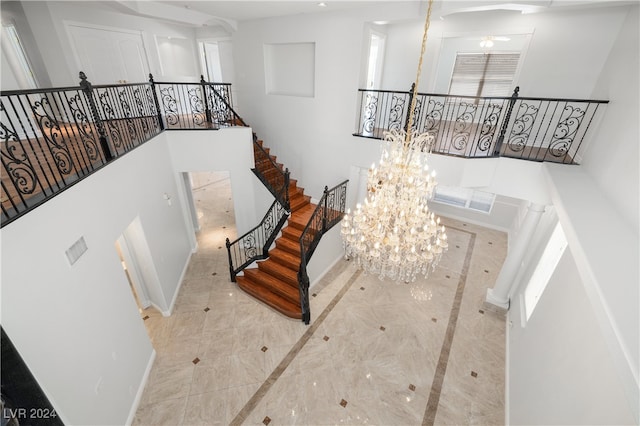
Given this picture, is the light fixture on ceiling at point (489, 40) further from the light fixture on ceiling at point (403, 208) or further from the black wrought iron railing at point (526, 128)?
the light fixture on ceiling at point (403, 208)

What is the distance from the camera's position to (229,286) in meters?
6.68

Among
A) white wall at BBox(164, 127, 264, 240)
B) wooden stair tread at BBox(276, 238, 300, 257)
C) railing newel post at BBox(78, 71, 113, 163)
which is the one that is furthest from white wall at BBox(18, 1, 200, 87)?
wooden stair tread at BBox(276, 238, 300, 257)

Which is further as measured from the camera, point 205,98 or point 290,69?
point 290,69

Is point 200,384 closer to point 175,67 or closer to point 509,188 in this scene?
point 509,188

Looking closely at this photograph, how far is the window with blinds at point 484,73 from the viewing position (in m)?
6.45

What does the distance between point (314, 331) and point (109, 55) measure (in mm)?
8077

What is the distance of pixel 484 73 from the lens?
678 cm

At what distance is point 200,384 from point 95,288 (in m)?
2.36

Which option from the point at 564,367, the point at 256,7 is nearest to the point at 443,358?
the point at 564,367

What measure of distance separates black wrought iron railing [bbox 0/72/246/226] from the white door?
1.28 meters

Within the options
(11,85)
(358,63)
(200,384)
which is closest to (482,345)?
(200,384)

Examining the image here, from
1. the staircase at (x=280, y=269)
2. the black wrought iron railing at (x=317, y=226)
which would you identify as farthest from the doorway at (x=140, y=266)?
the black wrought iron railing at (x=317, y=226)

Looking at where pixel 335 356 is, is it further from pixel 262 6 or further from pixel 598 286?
pixel 262 6

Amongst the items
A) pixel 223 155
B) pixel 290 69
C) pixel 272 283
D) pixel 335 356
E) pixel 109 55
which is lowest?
pixel 335 356
